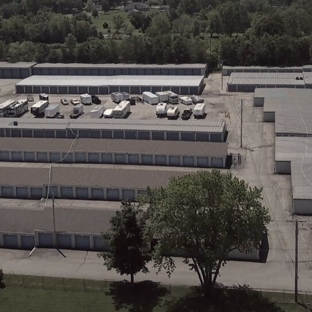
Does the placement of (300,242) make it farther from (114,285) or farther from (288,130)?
(288,130)

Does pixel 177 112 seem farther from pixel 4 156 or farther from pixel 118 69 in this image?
pixel 118 69

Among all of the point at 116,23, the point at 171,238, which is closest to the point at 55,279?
the point at 171,238

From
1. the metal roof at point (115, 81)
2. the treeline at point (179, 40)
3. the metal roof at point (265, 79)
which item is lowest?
the metal roof at point (115, 81)

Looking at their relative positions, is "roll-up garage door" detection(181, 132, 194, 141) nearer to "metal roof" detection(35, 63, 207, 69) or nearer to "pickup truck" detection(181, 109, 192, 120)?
"pickup truck" detection(181, 109, 192, 120)

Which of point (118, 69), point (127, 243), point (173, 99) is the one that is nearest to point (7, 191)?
point (127, 243)

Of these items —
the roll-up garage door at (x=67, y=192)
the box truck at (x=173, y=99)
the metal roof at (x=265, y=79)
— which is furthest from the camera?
the metal roof at (x=265, y=79)

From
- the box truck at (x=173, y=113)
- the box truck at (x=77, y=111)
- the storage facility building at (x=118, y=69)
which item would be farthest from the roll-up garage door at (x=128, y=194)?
the storage facility building at (x=118, y=69)

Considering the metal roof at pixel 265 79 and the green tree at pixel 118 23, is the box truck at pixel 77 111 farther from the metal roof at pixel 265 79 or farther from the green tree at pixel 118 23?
the green tree at pixel 118 23
